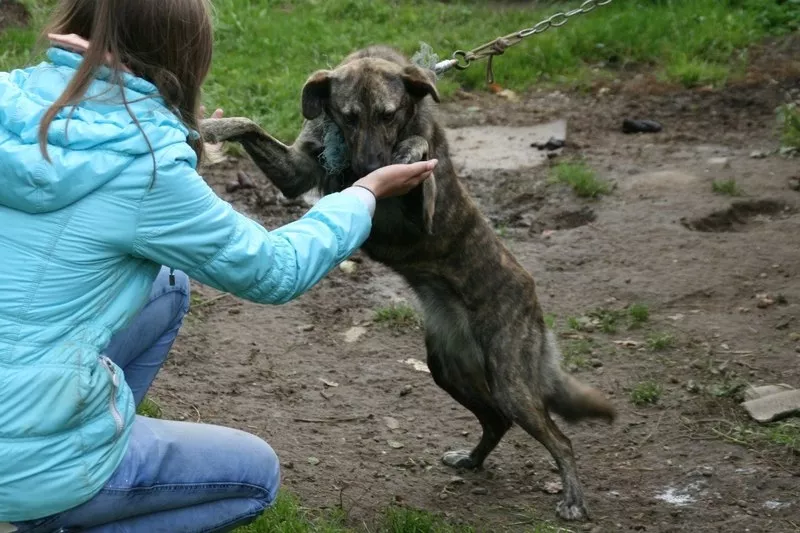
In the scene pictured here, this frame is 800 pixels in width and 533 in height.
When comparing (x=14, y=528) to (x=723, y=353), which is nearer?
(x=14, y=528)

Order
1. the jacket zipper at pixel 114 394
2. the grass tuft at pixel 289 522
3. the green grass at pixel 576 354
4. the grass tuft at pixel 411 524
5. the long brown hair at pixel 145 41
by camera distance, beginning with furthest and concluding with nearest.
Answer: the green grass at pixel 576 354
the grass tuft at pixel 411 524
the grass tuft at pixel 289 522
the jacket zipper at pixel 114 394
the long brown hair at pixel 145 41

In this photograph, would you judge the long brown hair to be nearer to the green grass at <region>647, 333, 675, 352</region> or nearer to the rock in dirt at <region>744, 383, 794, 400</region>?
the rock in dirt at <region>744, 383, 794, 400</region>

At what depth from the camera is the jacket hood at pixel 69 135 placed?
9.31 ft

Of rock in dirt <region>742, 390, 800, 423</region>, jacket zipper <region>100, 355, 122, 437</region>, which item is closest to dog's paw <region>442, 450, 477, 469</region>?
rock in dirt <region>742, 390, 800, 423</region>

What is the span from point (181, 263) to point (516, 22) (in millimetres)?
9501

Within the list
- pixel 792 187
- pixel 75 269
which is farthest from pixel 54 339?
pixel 792 187

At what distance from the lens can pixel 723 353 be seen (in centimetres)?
635


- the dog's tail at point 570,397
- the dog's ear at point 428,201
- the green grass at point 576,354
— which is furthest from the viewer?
the green grass at point 576,354

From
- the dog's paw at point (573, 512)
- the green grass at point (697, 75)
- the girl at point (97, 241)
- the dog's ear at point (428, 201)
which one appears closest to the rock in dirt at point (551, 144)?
the green grass at point (697, 75)

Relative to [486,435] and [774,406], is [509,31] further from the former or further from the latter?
[486,435]

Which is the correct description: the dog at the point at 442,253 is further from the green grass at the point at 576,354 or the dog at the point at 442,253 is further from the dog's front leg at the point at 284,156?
the green grass at the point at 576,354

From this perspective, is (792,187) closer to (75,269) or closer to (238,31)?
(238,31)

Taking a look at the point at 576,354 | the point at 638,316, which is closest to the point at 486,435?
the point at 576,354

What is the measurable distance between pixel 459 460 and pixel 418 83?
5.90 feet
